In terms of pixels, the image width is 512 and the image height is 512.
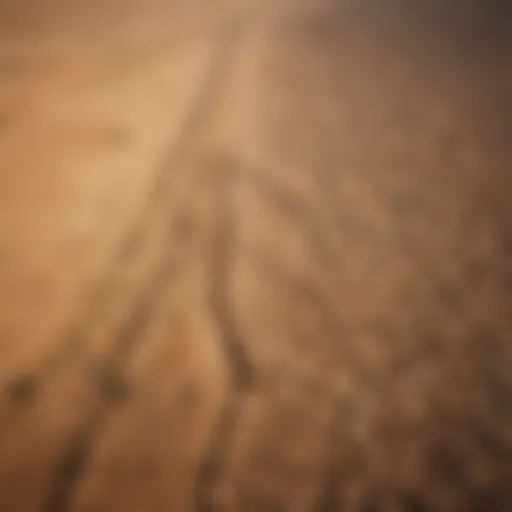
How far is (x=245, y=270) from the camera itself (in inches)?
44.2

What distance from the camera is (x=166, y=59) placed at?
5.04ft

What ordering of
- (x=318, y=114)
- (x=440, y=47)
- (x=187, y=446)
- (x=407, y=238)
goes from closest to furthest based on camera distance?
(x=187, y=446) → (x=407, y=238) → (x=318, y=114) → (x=440, y=47)

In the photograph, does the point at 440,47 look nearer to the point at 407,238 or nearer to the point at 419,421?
the point at 407,238

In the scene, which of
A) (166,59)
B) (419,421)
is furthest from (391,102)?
(419,421)

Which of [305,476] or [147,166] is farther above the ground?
[147,166]

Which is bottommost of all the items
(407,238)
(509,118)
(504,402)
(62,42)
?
(504,402)

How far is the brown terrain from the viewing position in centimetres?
90

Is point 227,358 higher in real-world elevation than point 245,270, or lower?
lower

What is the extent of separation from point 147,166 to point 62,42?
23.7 inches

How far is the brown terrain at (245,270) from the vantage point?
90 centimetres

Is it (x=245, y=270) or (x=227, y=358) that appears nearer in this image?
(x=227, y=358)

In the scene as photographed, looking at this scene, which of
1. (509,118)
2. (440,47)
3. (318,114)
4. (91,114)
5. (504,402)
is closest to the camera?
(504,402)

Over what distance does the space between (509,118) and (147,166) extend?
1.12 meters

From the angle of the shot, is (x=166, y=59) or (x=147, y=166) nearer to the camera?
(x=147, y=166)
